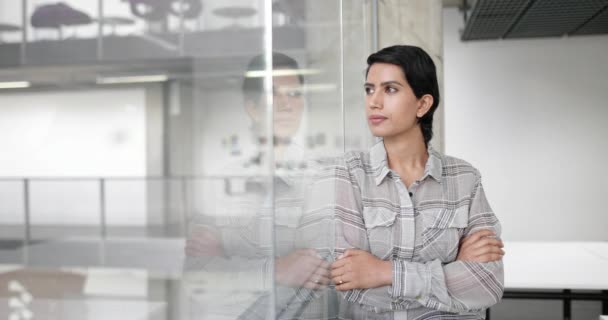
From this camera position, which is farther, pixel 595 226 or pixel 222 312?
pixel 595 226

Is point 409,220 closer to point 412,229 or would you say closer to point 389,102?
point 412,229

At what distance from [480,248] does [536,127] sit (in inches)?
297

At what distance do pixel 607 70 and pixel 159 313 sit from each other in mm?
9102

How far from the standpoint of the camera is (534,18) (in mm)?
6801

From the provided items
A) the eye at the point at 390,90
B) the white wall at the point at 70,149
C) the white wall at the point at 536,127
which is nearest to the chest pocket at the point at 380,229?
the eye at the point at 390,90

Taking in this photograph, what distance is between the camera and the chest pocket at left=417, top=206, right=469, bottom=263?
1.62 m

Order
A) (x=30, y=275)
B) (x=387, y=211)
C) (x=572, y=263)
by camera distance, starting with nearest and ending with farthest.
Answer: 1. (x=30, y=275)
2. (x=387, y=211)
3. (x=572, y=263)

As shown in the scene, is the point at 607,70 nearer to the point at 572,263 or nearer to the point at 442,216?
the point at 572,263

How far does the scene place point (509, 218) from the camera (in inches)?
337

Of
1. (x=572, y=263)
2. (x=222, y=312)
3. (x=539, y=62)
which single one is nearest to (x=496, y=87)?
(x=539, y=62)

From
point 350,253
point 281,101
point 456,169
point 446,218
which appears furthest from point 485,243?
point 281,101

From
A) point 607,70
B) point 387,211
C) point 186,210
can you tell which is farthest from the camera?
point 607,70

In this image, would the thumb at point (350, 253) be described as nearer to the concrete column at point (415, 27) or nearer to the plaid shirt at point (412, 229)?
the plaid shirt at point (412, 229)

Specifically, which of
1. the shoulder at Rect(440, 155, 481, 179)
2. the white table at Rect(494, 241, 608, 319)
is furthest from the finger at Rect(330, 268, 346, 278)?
the white table at Rect(494, 241, 608, 319)
